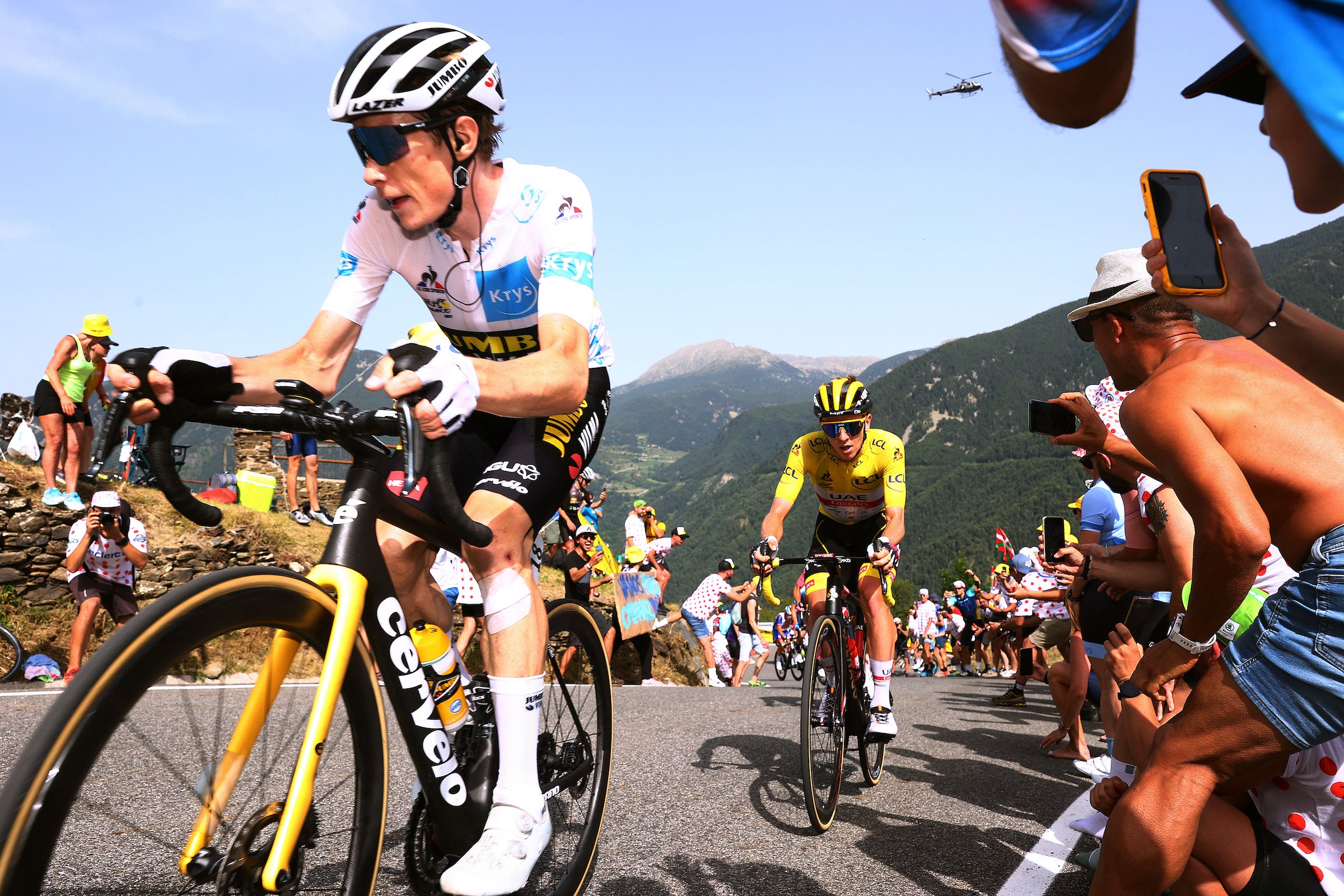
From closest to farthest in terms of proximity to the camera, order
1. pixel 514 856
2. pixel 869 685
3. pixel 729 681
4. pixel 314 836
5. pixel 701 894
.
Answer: pixel 314 836 < pixel 514 856 < pixel 701 894 < pixel 869 685 < pixel 729 681

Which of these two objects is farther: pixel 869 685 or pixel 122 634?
Result: pixel 869 685

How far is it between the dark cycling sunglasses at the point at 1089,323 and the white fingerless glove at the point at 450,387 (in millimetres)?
1883

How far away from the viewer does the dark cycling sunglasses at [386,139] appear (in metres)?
2.36

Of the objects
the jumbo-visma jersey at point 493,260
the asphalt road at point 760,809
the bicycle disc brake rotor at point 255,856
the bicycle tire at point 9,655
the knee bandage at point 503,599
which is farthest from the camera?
the bicycle tire at point 9,655

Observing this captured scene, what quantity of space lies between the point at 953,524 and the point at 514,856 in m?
168

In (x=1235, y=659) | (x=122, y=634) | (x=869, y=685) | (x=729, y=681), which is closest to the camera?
(x=122, y=634)

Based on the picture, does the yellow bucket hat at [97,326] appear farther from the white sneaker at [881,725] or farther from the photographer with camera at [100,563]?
the white sneaker at [881,725]

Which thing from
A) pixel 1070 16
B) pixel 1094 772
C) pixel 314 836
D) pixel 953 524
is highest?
pixel 1070 16

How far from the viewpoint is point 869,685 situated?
5.66 meters

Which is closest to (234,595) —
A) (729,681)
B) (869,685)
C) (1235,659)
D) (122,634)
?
(122,634)

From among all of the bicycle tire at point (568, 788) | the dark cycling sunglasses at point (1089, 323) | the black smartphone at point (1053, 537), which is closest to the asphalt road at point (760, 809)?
the bicycle tire at point (568, 788)

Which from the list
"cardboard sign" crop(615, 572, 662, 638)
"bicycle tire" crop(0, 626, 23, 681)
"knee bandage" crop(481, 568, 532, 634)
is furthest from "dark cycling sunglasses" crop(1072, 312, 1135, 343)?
"bicycle tire" crop(0, 626, 23, 681)

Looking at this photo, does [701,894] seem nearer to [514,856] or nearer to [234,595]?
[514,856]

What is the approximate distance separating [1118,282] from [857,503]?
3732 millimetres
